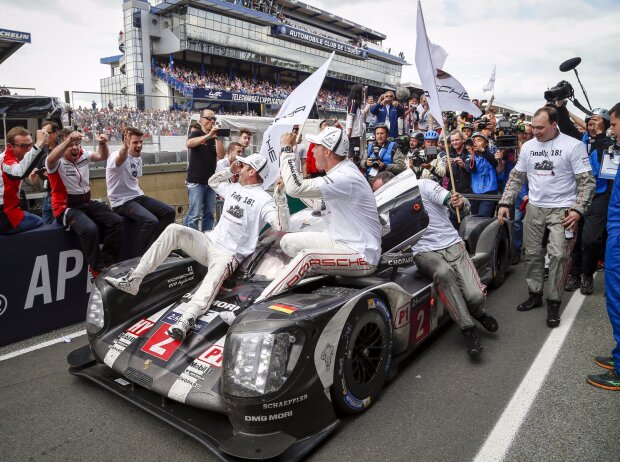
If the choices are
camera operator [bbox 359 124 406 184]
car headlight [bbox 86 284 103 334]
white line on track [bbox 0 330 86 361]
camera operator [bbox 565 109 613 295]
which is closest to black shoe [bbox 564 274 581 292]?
camera operator [bbox 565 109 613 295]

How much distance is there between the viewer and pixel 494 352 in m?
4.12

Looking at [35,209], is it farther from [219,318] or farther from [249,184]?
[219,318]

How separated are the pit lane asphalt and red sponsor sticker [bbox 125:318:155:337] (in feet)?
1.55

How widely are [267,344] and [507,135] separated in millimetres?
6063

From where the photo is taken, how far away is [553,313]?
4734 millimetres

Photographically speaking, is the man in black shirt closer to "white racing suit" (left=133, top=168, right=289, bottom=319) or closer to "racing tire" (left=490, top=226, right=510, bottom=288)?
"white racing suit" (left=133, top=168, right=289, bottom=319)

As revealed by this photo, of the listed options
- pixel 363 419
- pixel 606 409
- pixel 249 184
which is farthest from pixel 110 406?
pixel 606 409

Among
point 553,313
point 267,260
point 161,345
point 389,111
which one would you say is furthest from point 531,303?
point 389,111

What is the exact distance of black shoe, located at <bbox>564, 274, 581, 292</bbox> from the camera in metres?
5.81

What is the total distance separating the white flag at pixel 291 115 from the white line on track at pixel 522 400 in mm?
2731

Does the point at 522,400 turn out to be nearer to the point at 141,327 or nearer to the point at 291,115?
the point at 141,327

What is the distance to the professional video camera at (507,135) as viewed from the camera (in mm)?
7062

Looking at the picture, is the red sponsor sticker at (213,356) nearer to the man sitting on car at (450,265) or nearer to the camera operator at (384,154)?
the man sitting on car at (450,265)

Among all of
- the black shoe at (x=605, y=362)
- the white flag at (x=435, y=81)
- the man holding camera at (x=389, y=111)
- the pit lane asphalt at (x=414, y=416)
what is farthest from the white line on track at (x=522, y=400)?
the man holding camera at (x=389, y=111)
